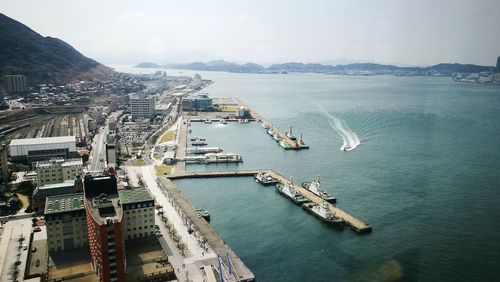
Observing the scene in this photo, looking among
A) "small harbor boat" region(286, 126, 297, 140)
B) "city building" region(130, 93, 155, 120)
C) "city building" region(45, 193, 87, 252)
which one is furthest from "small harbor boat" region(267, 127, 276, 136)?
"city building" region(45, 193, 87, 252)

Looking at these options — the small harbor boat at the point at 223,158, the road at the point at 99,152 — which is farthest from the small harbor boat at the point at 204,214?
the small harbor boat at the point at 223,158

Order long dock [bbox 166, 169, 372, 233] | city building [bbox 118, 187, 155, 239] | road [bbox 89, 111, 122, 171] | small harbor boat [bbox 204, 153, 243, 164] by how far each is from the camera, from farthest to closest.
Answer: small harbor boat [bbox 204, 153, 243, 164] < road [bbox 89, 111, 122, 171] < long dock [bbox 166, 169, 372, 233] < city building [bbox 118, 187, 155, 239]

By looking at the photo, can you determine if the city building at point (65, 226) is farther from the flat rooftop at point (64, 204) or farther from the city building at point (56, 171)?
the city building at point (56, 171)

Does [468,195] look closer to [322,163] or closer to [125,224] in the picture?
[322,163]

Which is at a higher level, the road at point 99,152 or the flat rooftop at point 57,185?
the flat rooftop at point 57,185

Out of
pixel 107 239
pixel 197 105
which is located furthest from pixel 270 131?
pixel 107 239

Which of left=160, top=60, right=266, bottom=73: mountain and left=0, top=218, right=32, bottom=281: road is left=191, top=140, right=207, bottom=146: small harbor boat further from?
left=160, top=60, right=266, bottom=73: mountain

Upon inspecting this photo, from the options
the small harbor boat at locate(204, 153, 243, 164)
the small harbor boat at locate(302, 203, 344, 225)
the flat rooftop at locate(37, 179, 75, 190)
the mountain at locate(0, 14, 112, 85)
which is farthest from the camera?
the mountain at locate(0, 14, 112, 85)
